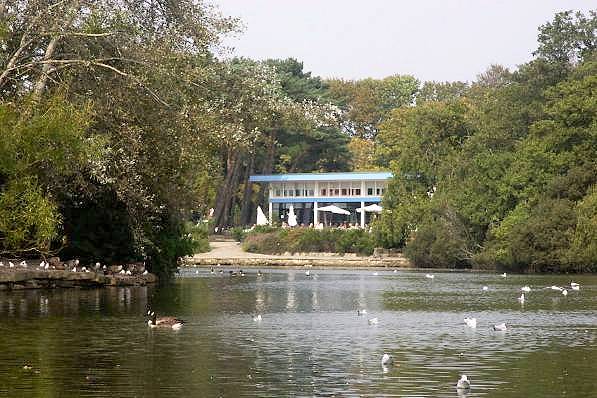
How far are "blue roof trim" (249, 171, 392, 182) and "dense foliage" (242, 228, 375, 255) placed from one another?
19028 mm

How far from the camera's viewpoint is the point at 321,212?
131 m

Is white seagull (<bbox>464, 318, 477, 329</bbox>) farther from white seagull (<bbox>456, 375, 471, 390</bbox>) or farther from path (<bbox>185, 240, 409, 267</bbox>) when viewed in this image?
path (<bbox>185, 240, 409, 267</bbox>)

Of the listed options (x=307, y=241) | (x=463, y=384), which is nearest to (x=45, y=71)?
(x=463, y=384)

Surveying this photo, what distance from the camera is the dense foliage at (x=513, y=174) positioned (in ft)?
239

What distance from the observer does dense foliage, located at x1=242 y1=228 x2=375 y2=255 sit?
9731 centimetres

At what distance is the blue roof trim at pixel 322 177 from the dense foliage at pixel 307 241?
19.0 meters

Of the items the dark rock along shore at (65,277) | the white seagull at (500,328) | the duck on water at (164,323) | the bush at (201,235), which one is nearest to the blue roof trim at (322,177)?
the bush at (201,235)

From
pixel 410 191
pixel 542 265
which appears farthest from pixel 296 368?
pixel 410 191

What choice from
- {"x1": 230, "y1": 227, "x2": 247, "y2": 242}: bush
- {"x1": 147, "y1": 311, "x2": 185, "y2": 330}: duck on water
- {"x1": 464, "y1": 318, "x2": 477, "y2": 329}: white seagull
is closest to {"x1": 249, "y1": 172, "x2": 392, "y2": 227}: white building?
{"x1": 230, "y1": 227, "x2": 247, "y2": 242}: bush

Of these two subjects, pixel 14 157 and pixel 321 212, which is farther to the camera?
pixel 321 212

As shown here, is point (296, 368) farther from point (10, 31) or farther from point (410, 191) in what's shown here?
point (410, 191)

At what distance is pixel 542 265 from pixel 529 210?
4834mm

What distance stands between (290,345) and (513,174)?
177 ft

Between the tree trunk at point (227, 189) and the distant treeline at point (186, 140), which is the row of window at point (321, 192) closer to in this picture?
the tree trunk at point (227, 189)
